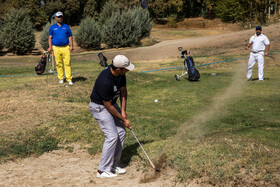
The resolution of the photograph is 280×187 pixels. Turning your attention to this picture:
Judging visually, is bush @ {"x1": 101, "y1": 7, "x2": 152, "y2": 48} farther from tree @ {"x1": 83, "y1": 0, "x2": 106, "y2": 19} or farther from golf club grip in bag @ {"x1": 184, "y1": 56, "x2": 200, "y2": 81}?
tree @ {"x1": 83, "y1": 0, "x2": 106, "y2": 19}

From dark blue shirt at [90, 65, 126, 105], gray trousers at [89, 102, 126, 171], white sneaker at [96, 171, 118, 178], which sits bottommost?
white sneaker at [96, 171, 118, 178]

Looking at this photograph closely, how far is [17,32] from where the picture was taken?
3828 centimetres

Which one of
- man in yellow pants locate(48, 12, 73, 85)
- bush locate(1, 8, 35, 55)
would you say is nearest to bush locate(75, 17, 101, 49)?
bush locate(1, 8, 35, 55)

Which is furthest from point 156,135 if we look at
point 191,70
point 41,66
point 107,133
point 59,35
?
point 41,66

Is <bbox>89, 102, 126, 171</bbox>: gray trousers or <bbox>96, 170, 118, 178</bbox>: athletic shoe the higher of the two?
<bbox>89, 102, 126, 171</bbox>: gray trousers

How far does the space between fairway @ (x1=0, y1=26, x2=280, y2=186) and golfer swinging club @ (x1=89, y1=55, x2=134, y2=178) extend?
37 centimetres

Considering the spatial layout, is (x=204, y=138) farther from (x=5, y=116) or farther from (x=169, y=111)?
(x=5, y=116)

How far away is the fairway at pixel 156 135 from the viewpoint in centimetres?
646

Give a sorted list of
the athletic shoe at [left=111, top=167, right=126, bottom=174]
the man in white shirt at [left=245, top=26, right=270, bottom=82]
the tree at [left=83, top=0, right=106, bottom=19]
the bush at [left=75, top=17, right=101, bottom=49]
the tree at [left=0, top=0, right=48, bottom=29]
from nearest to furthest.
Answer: the athletic shoe at [left=111, top=167, right=126, bottom=174]
the man in white shirt at [left=245, top=26, right=270, bottom=82]
the bush at [left=75, top=17, right=101, bottom=49]
the tree at [left=0, top=0, right=48, bottom=29]
the tree at [left=83, top=0, right=106, bottom=19]

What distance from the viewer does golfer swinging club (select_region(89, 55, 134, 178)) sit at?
6.05 meters

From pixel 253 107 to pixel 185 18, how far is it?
6645cm

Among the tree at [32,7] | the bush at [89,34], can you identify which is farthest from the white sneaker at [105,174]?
the tree at [32,7]

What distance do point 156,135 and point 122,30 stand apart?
30.7 meters

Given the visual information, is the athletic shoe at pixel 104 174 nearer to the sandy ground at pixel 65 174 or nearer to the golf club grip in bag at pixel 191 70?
the sandy ground at pixel 65 174
